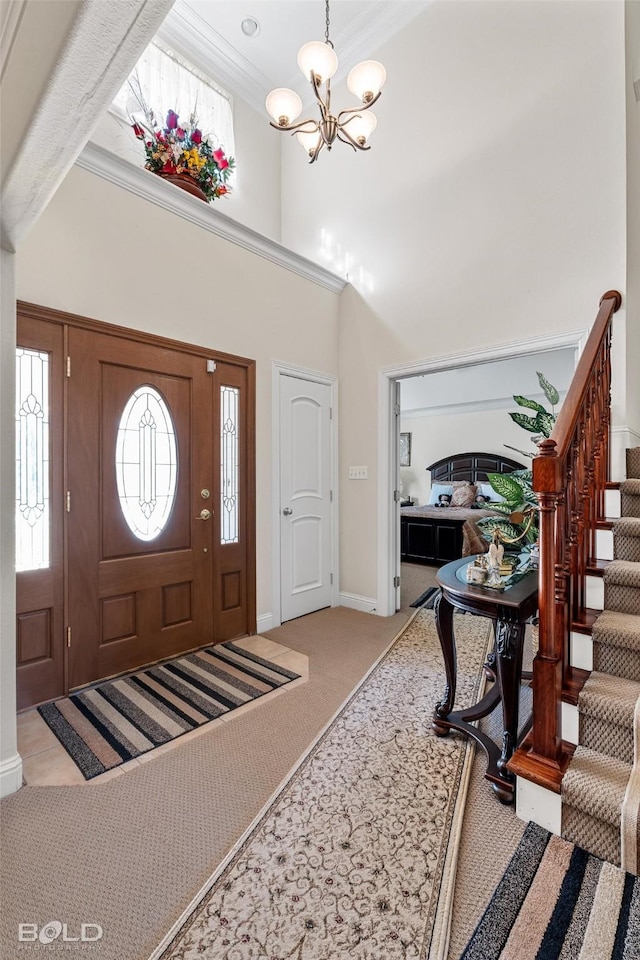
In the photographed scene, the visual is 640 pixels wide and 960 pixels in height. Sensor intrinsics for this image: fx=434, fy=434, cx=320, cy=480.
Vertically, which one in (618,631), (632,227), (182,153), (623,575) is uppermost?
(182,153)

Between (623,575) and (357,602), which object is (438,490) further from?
(623,575)

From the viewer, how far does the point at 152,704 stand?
233cm

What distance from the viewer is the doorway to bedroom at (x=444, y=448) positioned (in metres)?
3.87

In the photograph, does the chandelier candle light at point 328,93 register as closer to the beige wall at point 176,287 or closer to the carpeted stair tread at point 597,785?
the beige wall at point 176,287

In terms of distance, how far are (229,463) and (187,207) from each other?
1724mm

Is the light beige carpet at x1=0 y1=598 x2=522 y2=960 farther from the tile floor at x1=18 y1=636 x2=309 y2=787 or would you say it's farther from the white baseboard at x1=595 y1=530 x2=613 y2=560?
the white baseboard at x1=595 y1=530 x2=613 y2=560

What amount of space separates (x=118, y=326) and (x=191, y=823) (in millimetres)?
2483

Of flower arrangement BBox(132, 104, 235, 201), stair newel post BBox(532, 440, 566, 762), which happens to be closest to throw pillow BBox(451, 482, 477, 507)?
flower arrangement BBox(132, 104, 235, 201)

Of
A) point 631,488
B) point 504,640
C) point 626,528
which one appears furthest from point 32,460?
point 631,488

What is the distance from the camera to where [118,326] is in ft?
8.45

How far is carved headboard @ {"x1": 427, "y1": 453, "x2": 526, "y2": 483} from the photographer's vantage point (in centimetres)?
703

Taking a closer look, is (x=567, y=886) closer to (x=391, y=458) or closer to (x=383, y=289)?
(x=391, y=458)

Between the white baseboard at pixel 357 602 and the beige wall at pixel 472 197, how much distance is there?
0.31ft

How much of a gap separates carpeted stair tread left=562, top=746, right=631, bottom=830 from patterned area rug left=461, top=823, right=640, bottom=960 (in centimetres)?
15
